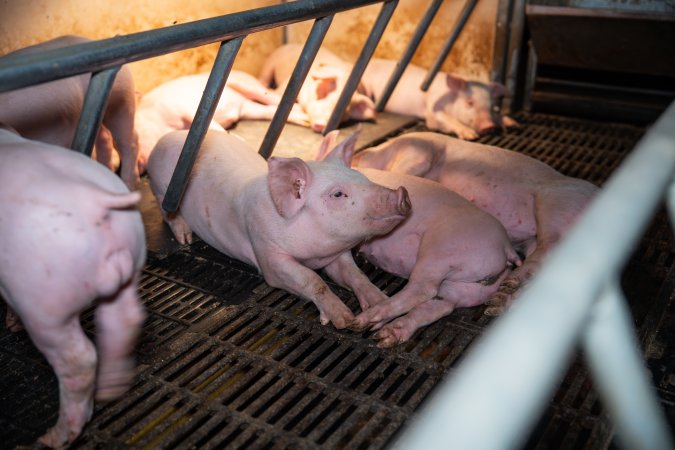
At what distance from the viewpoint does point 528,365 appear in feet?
2.63

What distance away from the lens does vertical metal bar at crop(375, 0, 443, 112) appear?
15.1ft

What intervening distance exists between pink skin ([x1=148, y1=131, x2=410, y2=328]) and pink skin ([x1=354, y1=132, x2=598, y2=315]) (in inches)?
22.6

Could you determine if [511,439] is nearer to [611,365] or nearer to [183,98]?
[611,365]

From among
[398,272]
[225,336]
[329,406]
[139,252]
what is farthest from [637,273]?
[139,252]

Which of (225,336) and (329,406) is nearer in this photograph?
(329,406)

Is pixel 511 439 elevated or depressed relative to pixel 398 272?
depressed

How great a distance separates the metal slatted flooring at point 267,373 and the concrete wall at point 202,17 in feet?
5.67

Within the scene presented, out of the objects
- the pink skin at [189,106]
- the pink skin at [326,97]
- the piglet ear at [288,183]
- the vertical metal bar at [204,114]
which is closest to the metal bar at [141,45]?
the vertical metal bar at [204,114]

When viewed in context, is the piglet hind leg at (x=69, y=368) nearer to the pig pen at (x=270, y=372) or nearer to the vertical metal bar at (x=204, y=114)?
the pig pen at (x=270, y=372)

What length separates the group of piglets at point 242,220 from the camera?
1.86m

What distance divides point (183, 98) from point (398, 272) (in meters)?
2.12

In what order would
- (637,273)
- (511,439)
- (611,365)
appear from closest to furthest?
(511,439), (611,365), (637,273)

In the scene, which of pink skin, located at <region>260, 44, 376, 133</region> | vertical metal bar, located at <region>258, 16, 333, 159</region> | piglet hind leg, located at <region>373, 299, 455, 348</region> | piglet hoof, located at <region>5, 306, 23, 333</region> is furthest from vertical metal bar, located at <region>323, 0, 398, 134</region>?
piglet hoof, located at <region>5, 306, 23, 333</region>

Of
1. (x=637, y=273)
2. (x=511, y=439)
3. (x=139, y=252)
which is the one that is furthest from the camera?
(x=637, y=273)
